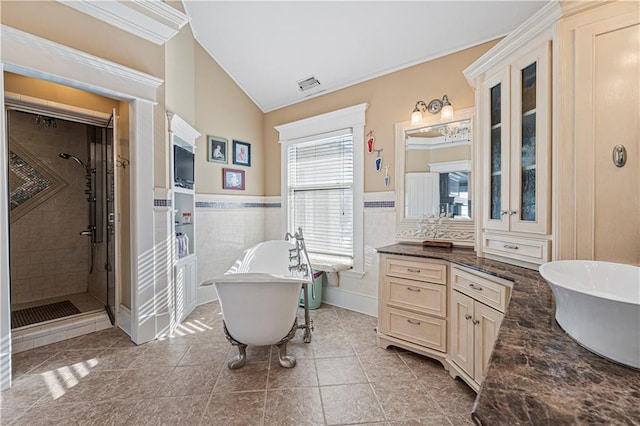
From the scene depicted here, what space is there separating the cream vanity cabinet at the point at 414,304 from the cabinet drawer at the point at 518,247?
1.09 feet

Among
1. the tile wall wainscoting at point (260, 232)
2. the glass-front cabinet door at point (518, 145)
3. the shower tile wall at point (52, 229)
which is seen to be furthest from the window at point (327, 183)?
the shower tile wall at point (52, 229)

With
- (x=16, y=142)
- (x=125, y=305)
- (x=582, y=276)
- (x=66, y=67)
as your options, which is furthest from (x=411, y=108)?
(x=16, y=142)

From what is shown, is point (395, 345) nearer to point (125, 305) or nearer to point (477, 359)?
point (477, 359)

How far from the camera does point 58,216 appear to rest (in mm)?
3490

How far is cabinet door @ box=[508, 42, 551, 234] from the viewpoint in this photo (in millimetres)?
1587

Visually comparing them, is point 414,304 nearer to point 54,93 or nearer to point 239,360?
point 239,360

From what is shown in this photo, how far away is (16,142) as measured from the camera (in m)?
3.19

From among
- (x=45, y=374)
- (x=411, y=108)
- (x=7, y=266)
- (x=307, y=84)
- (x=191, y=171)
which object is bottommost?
(x=45, y=374)

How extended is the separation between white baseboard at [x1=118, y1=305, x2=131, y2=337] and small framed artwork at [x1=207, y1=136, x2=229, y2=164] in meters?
1.85

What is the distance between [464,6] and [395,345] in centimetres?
280

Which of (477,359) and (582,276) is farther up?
(582,276)

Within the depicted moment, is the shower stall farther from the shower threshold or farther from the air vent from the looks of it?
the air vent

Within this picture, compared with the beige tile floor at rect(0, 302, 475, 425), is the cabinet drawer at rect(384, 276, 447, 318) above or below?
above

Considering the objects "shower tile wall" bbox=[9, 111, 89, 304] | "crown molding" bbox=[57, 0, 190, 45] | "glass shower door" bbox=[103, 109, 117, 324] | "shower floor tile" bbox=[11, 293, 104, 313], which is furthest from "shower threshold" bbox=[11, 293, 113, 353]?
"crown molding" bbox=[57, 0, 190, 45]
